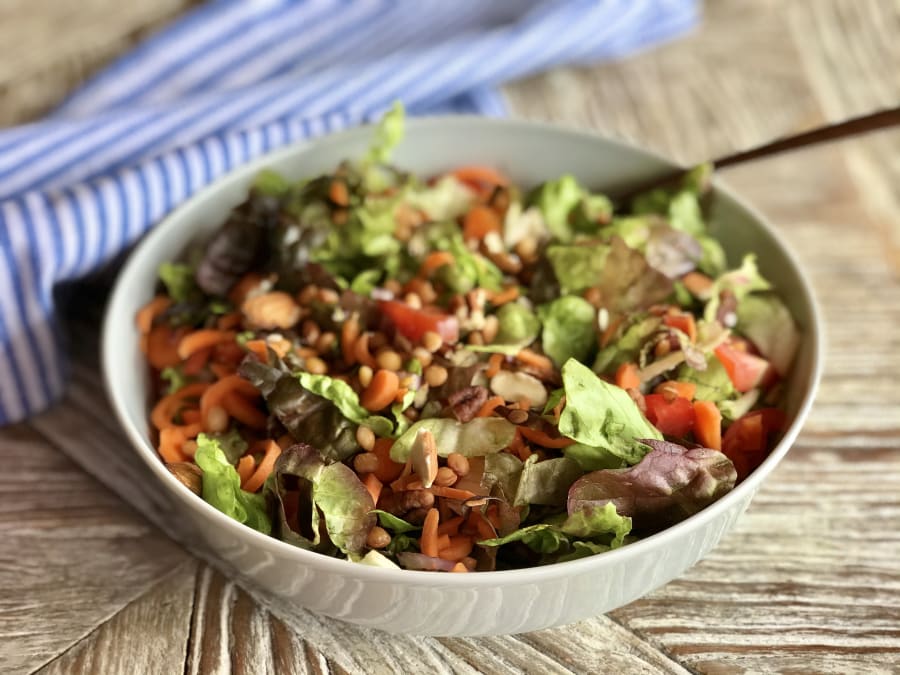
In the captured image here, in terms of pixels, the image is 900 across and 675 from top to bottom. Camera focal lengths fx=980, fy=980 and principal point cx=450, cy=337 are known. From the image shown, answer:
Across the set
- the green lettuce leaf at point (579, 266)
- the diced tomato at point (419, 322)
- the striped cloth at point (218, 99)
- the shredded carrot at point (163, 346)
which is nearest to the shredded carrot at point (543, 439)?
the diced tomato at point (419, 322)

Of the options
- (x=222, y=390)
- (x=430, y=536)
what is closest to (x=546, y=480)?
(x=430, y=536)

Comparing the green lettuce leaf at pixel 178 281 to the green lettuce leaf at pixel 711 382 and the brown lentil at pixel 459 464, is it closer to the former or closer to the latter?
the brown lentil at pixel 459 464

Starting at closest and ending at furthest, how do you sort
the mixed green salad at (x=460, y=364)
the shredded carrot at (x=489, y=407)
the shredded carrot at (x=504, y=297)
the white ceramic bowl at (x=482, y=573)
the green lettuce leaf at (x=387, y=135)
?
the white ceramic bowl at (x=482, y=573), the mixed green salad at (x=460, y=364), the shredded carrot at (x=489, y=407), the shredded carrot at (x=504, y=297), the green lettuce leaf at (x=387, y=135)

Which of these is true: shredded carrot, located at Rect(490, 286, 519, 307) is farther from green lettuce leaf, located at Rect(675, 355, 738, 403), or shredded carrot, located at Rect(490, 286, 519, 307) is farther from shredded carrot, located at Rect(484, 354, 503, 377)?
green lettuce leaf, located at Rect(675, 355, 738, 403)

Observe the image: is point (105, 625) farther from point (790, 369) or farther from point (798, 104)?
point (798, 104)

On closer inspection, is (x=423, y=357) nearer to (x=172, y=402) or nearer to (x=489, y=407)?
(x=489, y=407)


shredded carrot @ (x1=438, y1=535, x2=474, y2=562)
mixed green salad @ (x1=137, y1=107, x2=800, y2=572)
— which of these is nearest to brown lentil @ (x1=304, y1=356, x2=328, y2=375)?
mixed green salad @ (x1=137, y1=107, x2=800, y2=572)
